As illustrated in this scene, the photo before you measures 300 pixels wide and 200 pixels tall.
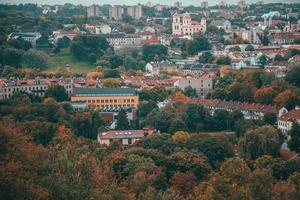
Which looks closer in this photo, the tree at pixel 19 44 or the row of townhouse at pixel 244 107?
the row of townhouse at pixel 244 107

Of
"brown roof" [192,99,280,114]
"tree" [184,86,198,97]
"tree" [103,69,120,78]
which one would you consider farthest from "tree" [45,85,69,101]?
"tree" [103,69,120,78]

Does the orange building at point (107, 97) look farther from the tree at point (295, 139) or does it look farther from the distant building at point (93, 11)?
the distant building at point (93, 11)

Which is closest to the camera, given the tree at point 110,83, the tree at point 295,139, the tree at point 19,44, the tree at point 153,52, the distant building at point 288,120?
the tree at point 295,139

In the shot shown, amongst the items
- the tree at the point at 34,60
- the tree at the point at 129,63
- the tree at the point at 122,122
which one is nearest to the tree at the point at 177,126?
the tree at the point at 122,122

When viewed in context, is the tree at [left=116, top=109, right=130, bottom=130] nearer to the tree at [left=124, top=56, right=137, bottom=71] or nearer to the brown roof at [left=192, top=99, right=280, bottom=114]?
the brown roof at [left=192, top=99, right=280, bottom=114]

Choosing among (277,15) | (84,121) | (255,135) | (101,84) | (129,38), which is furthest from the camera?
(277,15)

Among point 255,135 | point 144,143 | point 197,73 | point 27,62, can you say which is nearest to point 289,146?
point 255,135

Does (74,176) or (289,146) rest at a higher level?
(74,176)

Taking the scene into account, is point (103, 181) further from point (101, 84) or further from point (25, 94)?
point (101, 84)
